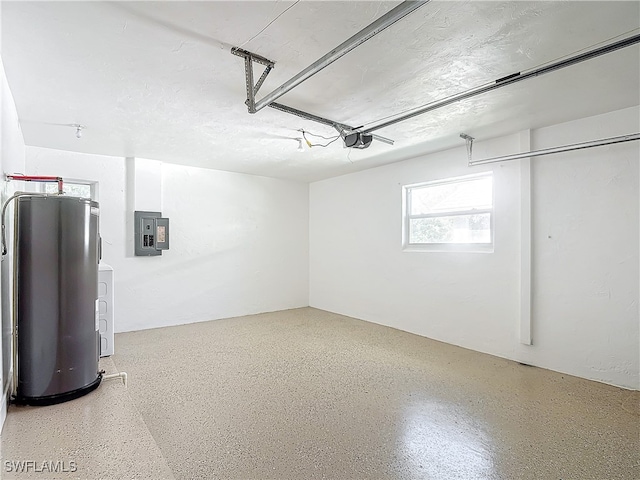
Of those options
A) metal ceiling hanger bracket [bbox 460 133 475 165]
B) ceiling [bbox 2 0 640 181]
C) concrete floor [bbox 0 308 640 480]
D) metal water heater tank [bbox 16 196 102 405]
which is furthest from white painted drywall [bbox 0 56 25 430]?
metal ceiling hanger bracket [bbox 460 133 475 165]

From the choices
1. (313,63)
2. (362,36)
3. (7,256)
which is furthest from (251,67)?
(7,256)

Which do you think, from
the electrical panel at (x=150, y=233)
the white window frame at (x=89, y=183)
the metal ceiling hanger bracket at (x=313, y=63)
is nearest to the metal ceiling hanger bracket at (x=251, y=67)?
the metal ceiling hanger bracket at (x=313, y=63)

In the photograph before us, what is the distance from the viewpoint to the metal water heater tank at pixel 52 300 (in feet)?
7.70

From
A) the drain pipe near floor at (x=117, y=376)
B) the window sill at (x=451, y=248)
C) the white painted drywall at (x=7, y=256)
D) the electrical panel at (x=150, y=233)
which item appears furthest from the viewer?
the electrical panel at (x=150, y=233)

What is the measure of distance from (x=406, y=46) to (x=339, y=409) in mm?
2440

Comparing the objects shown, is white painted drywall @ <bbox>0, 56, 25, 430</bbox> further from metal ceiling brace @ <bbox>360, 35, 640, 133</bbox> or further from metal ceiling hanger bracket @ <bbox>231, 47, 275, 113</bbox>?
metal ceiling brace @ <bbox>360, 35, 640, 133</bbox>

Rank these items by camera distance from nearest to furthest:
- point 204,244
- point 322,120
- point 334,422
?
point 334,422 → point 322,120 → point 204,244

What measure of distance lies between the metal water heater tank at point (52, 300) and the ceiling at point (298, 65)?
0.96m

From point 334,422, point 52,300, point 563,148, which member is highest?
point 563,148

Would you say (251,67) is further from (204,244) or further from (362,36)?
(204,244)

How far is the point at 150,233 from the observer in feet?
15.4

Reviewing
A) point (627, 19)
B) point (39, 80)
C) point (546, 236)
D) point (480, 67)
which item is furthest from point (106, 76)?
point (546, 236)

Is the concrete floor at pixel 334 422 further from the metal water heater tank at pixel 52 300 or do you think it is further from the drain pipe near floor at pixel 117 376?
the metal water heater tank at pixel 52 300

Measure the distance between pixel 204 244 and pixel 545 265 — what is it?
451 cm
